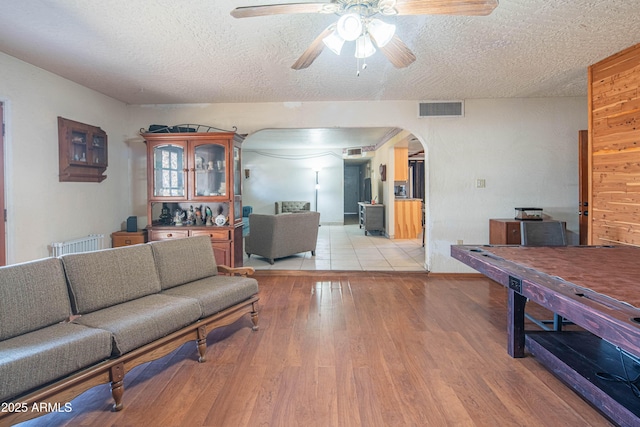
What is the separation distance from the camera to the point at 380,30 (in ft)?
6.51

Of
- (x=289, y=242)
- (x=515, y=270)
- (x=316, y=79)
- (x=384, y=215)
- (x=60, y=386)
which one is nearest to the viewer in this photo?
(x=60, y=386)

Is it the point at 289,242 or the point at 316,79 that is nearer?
the point at 316,79

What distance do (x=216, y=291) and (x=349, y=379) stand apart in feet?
3.95

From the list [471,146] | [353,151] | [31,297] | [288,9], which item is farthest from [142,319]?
[353,151]

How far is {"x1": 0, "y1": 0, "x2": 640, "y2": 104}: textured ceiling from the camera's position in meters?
2.39

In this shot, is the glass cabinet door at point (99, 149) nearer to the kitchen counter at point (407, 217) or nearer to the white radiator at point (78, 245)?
the white radiator at point (78, 245)

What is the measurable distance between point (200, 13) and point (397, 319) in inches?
117

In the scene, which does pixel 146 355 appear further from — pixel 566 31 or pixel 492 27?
pixel 566 31

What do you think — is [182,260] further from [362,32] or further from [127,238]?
[362,32]

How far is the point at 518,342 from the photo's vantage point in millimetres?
2438

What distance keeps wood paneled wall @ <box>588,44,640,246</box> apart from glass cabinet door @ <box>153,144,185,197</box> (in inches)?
185

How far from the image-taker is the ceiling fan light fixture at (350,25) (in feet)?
5.94

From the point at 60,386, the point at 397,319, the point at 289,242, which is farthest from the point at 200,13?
the point at 289,242

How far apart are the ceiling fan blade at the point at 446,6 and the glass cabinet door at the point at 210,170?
123 inches
